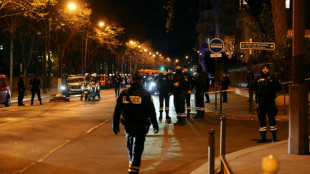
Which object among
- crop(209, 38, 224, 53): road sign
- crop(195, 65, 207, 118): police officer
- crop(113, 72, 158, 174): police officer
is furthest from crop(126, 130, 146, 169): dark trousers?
crop(209, 38, 224, 53): road sign

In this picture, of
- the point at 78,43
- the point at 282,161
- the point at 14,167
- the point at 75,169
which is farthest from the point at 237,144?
the point at 78,43

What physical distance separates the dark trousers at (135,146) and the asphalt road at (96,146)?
141 cm

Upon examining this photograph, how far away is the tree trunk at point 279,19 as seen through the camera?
2066 centimetres

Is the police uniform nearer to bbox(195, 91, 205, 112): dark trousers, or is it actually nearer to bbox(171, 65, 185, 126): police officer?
bbox(171, 65, 185, 126): police officer

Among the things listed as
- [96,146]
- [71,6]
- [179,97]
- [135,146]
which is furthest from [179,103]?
[71,6]

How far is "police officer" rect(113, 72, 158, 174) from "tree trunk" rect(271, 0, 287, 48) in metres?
15.2

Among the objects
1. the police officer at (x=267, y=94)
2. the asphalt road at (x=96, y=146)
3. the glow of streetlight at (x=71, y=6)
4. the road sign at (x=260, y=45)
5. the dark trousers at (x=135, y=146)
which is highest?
the glow of streetlight at (x=71, y=6)

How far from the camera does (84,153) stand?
31.8 ft

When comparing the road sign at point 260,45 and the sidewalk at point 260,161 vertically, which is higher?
the road sign at point 260,45

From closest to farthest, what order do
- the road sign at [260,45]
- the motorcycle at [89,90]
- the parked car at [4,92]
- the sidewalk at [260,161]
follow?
the sidewalk at [260,161], the road sign at [260,45], the parked car at [4,92], the motorcycle at [89,90]

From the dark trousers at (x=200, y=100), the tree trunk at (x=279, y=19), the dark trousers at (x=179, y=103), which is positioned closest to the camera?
the dark trousers at (x=179, y=103)

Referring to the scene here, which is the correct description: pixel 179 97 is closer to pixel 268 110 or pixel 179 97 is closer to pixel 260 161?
pixel 268 110

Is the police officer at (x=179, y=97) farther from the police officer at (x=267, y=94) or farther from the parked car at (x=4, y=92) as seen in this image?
the parked car at (x=4, y=92)

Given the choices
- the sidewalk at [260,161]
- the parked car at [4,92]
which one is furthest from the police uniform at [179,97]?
the parked car at [4,92]
